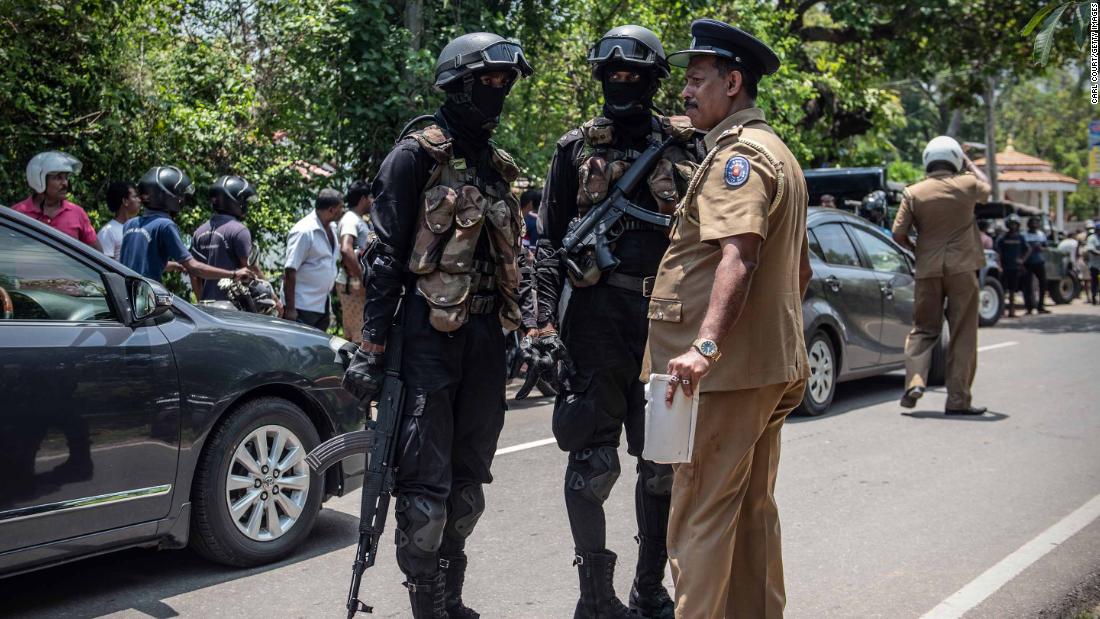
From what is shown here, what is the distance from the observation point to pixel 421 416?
354cm

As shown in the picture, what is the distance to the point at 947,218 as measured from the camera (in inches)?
327

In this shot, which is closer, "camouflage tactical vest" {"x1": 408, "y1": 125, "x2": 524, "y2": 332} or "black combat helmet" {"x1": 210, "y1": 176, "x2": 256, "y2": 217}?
"camouflage tactical vest" {"x1": 408, "y1": 125, "x2": 524, "y2": 332}

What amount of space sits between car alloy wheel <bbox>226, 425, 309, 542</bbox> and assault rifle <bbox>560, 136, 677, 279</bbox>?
1663mm

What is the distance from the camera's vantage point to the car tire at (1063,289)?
21406mm

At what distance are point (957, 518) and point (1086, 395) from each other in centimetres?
462

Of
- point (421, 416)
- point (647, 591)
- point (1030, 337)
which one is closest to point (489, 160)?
point (421, 416)

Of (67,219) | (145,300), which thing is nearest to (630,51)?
(145,300)

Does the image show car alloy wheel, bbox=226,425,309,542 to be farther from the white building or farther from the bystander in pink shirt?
the white building

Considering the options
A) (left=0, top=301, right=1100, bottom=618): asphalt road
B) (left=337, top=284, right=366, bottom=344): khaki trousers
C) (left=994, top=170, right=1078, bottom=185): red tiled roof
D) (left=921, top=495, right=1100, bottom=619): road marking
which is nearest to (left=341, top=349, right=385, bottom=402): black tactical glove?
(left=0, top=301, right=1100, bottom=618): asphalt road

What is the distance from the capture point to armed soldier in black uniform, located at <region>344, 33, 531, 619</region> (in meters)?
3.54

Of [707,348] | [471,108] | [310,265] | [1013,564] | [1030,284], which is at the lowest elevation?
[1013,564]

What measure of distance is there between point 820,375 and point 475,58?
5.65 meters

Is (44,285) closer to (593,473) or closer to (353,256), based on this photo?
(593,473)

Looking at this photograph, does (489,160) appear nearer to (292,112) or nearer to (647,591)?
(647,591)
